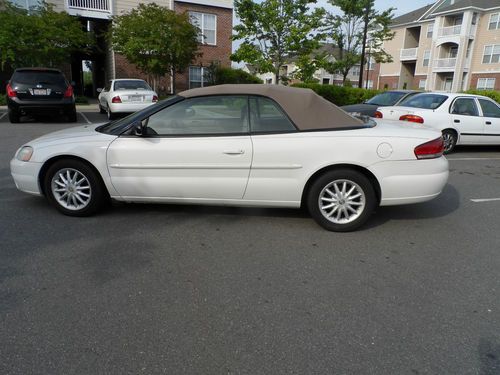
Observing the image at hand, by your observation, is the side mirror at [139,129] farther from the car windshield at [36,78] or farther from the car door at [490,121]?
the car windshield at [36,78]

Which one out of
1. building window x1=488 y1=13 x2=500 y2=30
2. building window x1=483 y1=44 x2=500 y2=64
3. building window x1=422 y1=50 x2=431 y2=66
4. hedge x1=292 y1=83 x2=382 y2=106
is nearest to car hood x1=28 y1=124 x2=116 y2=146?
hedge x1=292 y1=83 x2=382 y2=106

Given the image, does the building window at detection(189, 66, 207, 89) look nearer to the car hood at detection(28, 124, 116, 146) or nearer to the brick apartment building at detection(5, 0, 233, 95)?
the brick apartment building at detection(5, 0, 233, 95)

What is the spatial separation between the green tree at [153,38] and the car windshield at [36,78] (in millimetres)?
6975

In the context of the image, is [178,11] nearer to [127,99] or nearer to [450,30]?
[127,99]

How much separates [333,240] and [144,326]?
2.18 m

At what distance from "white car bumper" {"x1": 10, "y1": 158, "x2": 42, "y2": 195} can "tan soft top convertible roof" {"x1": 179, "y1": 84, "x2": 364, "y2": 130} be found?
1887 millimetres

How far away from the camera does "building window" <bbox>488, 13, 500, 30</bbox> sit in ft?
123

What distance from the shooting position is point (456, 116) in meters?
9.50

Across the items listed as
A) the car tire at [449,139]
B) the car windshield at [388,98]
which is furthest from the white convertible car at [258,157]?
the car windshield at [388,98]

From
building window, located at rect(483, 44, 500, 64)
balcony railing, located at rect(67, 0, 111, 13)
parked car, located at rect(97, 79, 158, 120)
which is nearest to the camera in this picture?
parked car, located at rect(97, 79, 158, 120)

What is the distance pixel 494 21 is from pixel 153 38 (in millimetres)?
33875

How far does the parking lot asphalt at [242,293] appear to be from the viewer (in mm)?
2389

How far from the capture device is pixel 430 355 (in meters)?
2.44

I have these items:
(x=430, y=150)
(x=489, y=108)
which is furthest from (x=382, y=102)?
(x=430, y=150)
